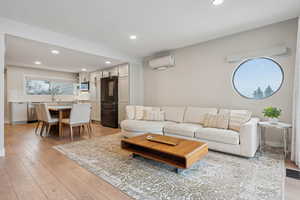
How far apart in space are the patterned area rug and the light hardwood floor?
0.35 feet

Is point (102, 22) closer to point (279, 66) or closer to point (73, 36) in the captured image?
point (73, 36)

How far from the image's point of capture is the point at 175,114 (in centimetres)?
397

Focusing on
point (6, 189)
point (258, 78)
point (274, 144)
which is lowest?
point (6, 189)

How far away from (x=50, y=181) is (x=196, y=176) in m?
1.86

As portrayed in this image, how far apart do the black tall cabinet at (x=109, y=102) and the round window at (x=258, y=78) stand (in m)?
3.79

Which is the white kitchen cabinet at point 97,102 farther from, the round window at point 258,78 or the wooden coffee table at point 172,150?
the round window at point 258,78

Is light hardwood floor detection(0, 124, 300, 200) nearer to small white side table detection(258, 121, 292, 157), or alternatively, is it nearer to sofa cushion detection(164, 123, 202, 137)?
small white side table detection(258, 121, 292, 157)

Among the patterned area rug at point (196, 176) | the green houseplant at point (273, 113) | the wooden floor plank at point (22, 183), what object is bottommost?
the wooden floor plank at point (22, 183)

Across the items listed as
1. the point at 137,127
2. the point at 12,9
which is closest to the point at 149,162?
the point at 137,127

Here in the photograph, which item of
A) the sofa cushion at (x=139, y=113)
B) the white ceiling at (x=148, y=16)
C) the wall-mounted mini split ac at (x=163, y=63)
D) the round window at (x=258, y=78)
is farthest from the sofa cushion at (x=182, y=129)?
the white ceiling at (x=148, y=16)

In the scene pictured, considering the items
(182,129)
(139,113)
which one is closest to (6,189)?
(182,129)

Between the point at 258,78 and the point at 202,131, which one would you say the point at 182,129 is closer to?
the point at 202,131

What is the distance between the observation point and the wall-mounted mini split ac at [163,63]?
439 centimetres

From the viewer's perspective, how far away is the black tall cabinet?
212 inches
